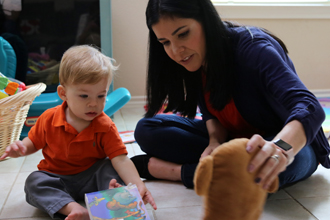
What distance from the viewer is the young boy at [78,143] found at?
3.09 feet

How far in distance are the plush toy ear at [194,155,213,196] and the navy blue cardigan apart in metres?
0.22

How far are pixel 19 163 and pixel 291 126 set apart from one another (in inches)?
41.9

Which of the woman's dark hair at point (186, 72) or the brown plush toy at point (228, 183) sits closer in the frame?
the brown plush toy at point (228, 183)

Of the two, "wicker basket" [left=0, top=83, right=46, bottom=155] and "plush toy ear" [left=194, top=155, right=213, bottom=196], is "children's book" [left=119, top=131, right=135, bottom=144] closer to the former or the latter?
"wicker basket" [left=0, top=83, right=46, bottom=155]

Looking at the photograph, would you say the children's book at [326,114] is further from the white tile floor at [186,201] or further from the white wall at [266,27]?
the white tile floor at [186,201]

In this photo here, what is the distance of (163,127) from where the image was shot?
3.93 feet

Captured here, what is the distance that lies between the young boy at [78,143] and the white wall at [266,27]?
130 cm

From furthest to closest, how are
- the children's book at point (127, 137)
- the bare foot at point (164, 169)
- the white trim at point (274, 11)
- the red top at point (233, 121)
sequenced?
1. the white trim at point (274, 11)
2. the children's book at point (127, 137)
3. the bare foot at point (164, 169)
4. the red top at point (233, 121)

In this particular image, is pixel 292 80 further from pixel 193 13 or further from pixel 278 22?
pixel 278 22

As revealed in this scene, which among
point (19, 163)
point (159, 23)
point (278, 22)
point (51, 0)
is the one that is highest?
point (159, 23)

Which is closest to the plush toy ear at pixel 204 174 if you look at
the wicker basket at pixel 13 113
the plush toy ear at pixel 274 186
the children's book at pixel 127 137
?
the plush toy ear at pixel 274 186

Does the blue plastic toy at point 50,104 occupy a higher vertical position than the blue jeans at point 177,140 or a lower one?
lower

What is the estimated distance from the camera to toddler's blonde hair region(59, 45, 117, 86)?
0.94 metres

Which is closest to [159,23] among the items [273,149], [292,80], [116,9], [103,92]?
[103,92]
